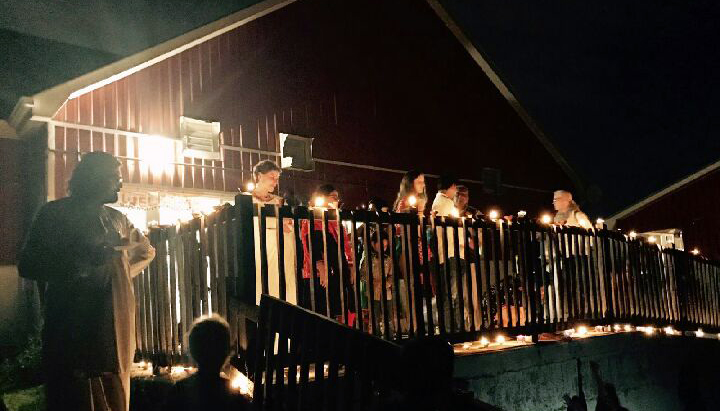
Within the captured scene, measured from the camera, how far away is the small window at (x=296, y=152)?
1074 centimetres

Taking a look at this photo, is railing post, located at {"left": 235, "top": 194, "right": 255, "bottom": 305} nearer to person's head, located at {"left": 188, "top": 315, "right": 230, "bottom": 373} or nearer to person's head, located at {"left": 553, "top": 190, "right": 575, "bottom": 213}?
person's head, located at {"left": 188, "top": 315, "right": 230, "bottom": 373}

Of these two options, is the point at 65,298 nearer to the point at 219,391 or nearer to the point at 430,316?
the point at 219,391

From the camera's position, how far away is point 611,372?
7918 millimetres

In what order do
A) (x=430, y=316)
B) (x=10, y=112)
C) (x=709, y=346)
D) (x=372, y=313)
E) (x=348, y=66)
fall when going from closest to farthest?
(x=372, y=313) → (x=430, y=316) → (x=10, y=112) → (x=709, y=346) → (x=348, y=66)

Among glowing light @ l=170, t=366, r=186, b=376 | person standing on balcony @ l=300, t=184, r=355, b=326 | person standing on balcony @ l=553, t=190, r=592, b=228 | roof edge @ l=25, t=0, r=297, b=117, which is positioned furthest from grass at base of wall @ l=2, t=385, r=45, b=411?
person standing on balcony @ l=553, t=190, r=592, b=228

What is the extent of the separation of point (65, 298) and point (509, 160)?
15.1 m

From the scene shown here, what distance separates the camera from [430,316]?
5633mm

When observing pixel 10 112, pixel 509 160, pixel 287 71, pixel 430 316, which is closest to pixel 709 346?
pixel 509 160

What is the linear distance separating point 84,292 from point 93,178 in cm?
71

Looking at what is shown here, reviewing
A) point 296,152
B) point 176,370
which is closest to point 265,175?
point 176,370

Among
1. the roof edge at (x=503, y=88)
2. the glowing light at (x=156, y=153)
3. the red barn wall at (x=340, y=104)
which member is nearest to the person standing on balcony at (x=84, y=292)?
the red barn wall at (x=340, y=104)

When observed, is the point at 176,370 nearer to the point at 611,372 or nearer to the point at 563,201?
the point at 611,372

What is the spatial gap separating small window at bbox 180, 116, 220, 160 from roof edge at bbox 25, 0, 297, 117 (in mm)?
1138

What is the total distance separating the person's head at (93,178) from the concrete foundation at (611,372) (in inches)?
152
